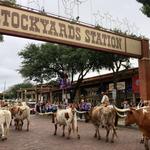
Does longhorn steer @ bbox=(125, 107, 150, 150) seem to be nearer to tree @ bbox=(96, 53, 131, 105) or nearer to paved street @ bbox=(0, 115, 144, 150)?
paved street @ bbox=(0, 115, 144, 150)

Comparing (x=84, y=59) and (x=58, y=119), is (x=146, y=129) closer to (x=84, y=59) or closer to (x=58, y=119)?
(x=58, y=119)

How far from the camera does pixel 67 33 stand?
23141 mm

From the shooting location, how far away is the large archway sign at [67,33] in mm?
20469

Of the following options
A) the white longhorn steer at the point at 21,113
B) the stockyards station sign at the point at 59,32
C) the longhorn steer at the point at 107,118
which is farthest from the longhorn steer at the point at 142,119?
the white longhorn steer at the point at 21,113

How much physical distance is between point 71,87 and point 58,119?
30994 mm

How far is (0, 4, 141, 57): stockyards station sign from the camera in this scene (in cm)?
2039

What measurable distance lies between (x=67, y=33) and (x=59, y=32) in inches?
24.3

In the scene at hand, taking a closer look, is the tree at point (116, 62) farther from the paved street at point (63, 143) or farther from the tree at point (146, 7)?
the paved street at point (63, 143)

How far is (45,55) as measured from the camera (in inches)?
2034

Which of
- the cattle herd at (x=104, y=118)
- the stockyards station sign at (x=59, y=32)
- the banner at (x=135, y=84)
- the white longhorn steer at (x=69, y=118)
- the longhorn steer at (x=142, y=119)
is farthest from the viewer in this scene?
the banner at (x=135, y=84)

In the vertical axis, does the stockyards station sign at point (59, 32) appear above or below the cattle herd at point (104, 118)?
above

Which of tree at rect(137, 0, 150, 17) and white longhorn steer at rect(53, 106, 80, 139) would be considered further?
tree at rect(137, 0, 150, 17)

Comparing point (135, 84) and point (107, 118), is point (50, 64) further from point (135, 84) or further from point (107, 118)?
point (107, 118)

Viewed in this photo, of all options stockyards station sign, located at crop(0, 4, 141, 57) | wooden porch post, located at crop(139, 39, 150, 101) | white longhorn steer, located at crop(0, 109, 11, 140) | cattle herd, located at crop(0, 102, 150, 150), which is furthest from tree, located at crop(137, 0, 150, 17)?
white longhorn steer, located at crop(0, 109, 11, 140)
